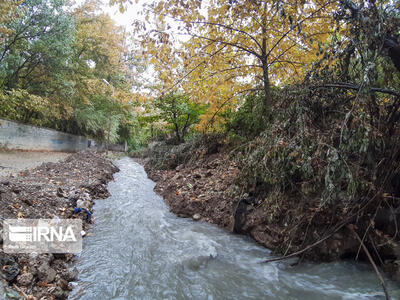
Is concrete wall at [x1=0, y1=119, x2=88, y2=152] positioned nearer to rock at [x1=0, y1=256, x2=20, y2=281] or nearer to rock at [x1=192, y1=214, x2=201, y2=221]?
rock at [x1=192, y1=214, x2=201, y2=221]

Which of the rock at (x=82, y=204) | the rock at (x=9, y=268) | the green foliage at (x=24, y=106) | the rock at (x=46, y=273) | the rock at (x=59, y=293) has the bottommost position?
the rock at (x=59, y=293)

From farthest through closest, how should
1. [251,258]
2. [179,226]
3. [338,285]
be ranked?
[179,226] < [251,258] < [338,285]

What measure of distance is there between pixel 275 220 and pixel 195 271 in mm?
1397

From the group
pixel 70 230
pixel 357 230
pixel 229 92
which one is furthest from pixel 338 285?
pixel 229 92

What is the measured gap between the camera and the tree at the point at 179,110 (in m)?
9.74

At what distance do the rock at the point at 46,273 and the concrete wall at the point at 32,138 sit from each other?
10984 mm

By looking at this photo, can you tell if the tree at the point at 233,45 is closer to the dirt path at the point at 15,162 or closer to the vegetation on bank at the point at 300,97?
the vegetation on bank at the point at 300,97

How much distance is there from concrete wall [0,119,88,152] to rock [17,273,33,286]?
11087 mm

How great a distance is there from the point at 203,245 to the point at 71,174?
197 inches

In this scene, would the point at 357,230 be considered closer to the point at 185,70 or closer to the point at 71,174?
the point at 185,70

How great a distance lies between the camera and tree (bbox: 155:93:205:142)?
32.0ft

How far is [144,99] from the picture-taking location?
4.75 m

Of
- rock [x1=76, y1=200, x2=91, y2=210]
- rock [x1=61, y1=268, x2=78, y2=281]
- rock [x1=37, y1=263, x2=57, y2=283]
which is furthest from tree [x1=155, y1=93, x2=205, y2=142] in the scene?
rock [x1=37, y1=263, x2=57, y2=283]

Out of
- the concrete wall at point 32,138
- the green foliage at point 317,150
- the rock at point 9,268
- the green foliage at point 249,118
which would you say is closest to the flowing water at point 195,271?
the rock at point 9,268
